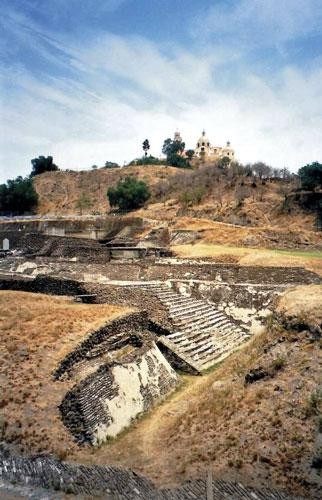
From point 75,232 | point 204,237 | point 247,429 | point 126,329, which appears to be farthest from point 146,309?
point 75,232

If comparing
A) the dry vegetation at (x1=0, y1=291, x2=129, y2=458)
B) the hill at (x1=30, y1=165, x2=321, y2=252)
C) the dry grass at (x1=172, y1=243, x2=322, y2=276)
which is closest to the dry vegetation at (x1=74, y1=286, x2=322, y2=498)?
the dry vegetation at (x1=0, y1=291, x2=129, y2=458)

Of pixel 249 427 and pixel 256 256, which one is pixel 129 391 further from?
pixel 256 256

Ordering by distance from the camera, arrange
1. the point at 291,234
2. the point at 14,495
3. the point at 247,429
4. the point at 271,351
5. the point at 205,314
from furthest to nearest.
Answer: the point at 291,234 → the point at 205,314 → the point at 271,351 → the point at 247,429 → the point at 14,495

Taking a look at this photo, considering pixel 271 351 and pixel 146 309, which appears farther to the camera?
pixel 146 309

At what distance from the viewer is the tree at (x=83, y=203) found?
159 ft

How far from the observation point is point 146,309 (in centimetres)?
1239

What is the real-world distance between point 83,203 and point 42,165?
52.3 ft

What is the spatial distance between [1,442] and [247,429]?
3.67 m

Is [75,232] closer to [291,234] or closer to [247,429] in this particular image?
[291,234]

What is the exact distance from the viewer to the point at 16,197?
46531mm

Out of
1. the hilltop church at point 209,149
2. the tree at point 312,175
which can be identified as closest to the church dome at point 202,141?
the hilltop church at point 209,149

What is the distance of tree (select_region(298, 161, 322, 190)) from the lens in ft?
109

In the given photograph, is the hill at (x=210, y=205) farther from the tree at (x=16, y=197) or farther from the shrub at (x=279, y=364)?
the shrub at (x=279, y=364)

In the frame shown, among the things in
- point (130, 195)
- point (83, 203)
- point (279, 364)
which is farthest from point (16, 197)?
point (279, 364)
